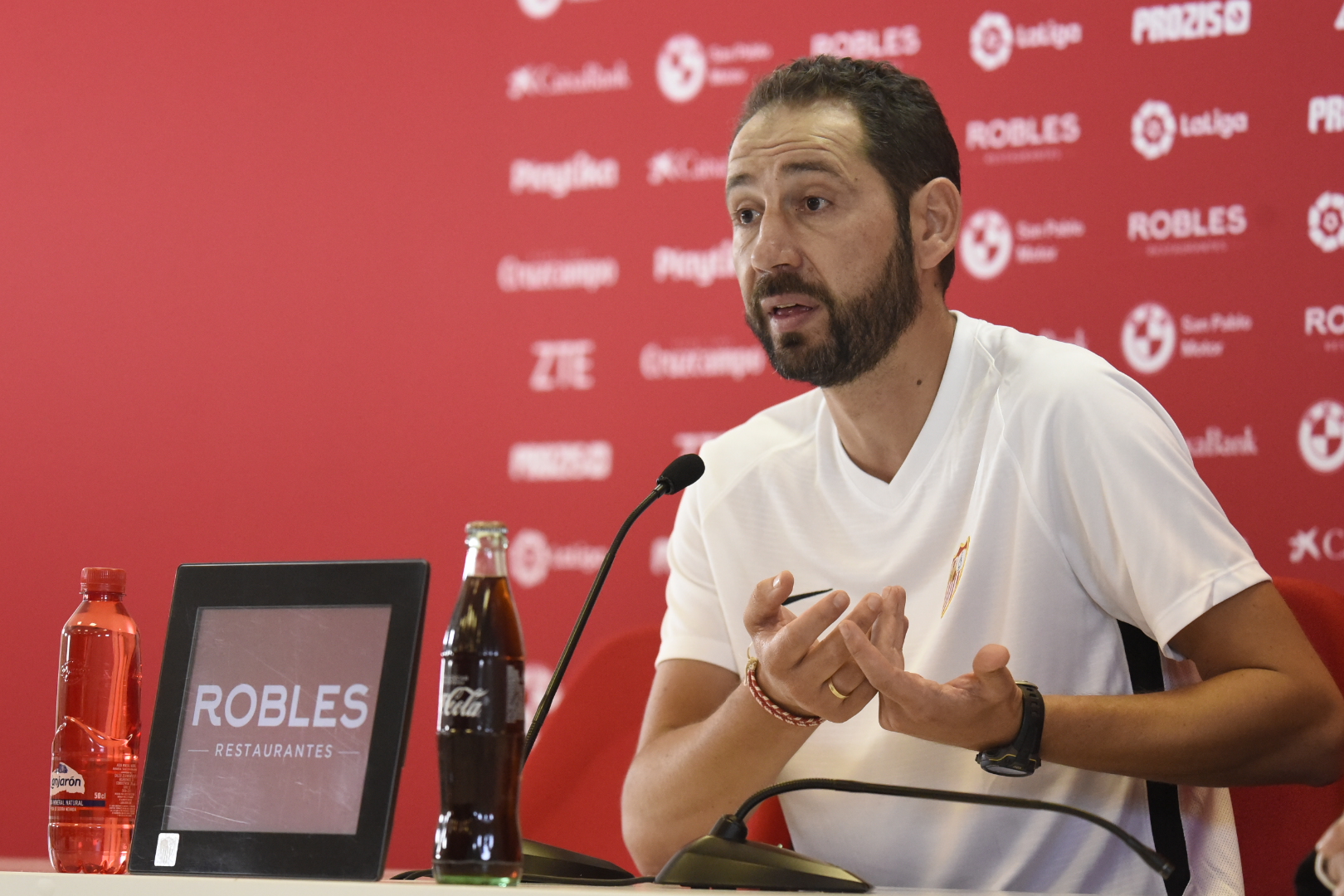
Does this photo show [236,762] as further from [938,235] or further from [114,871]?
[938,235]

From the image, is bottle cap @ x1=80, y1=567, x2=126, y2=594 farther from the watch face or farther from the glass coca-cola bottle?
the watch face

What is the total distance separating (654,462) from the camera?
7.54 feet

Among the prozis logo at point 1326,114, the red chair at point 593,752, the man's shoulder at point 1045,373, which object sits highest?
the prozis logo at point 1326,114

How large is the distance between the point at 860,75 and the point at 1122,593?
0.69 m

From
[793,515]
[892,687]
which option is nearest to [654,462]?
[793,515]

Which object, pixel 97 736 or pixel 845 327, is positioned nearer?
pixel 97 736

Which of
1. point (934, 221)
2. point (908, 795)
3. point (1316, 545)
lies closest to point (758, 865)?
point (908, 795)

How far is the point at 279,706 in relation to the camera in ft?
3.07

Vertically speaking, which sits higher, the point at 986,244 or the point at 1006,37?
the point at 1006,37

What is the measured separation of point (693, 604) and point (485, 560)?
2.47ft

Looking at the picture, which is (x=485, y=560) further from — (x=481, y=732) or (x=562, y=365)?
(x=562, y=365)

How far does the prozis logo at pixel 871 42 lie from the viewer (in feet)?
7.25

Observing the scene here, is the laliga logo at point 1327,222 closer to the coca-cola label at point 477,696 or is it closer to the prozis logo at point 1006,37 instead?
the prozis logo at point 1006,37

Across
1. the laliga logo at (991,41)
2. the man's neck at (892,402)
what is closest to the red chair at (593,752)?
the man's neck at (892,402)
